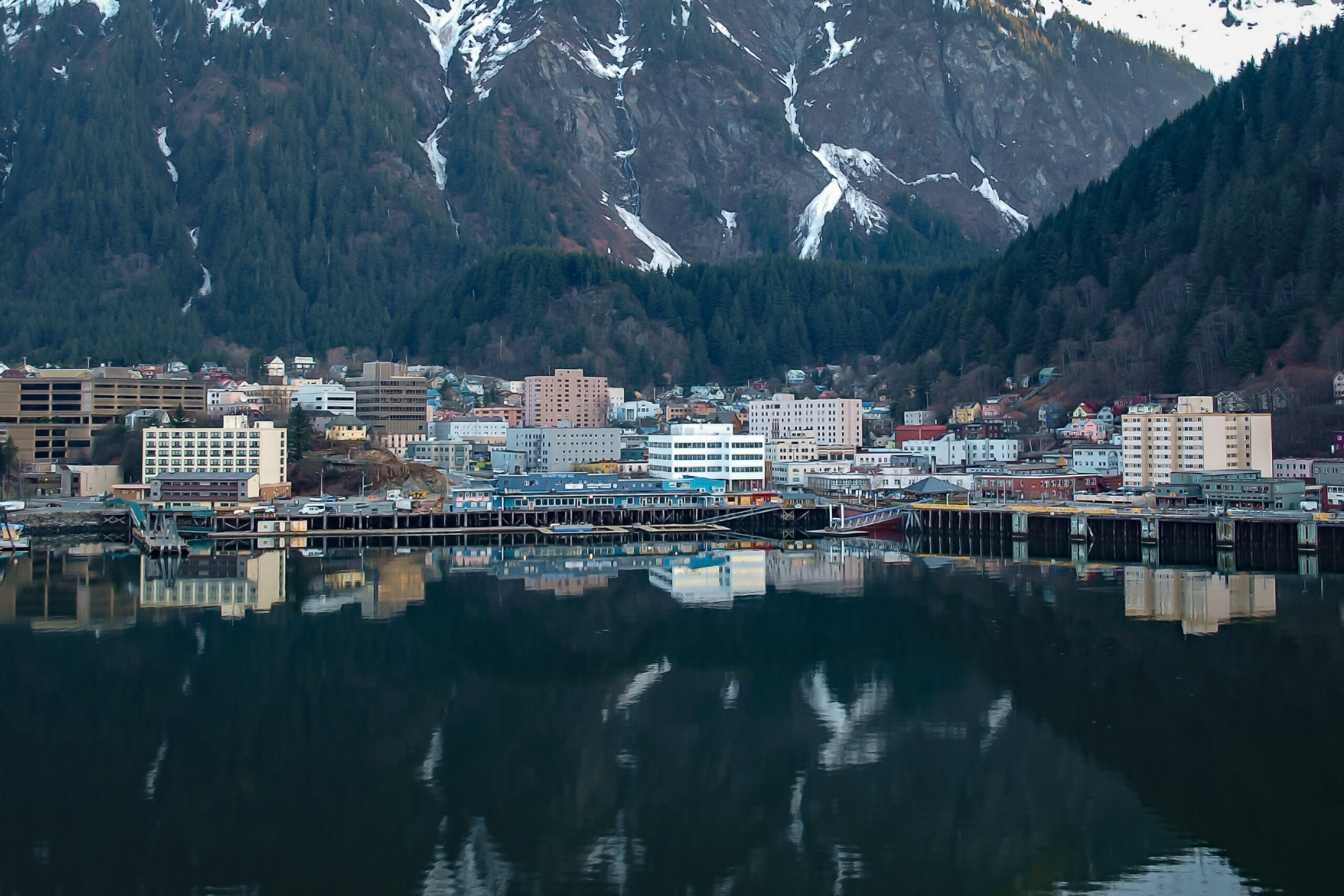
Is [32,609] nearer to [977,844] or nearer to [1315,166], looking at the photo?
[977,844]

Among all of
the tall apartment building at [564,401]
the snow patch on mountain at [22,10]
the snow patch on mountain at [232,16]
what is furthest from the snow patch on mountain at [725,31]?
the tall apartment building at [564,401]

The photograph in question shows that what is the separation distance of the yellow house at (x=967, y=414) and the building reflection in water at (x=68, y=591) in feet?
137

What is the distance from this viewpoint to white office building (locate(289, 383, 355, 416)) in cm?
7281

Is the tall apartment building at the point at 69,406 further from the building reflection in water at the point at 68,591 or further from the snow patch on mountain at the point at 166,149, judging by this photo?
the snow patch on mountain at the point at 166,149

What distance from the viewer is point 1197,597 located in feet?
101

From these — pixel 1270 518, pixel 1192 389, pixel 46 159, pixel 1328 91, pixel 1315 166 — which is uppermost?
pixel 46 159

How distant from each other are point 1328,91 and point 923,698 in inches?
2330

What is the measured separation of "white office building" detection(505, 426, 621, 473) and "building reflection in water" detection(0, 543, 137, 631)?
2655cm

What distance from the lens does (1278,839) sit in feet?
50.1

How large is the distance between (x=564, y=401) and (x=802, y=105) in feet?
314

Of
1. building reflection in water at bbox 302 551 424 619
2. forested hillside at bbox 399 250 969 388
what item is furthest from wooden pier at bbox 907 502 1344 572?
forested hillside at bbox 399 250 969 388

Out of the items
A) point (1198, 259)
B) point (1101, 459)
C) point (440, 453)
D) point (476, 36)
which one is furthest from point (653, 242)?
point (1101, 459)

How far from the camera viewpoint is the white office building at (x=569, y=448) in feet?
218

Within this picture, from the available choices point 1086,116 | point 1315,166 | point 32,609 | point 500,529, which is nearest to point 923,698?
point 32,609
